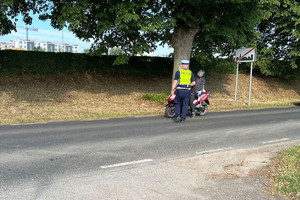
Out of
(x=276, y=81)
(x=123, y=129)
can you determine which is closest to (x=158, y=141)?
(x=123, y=129)

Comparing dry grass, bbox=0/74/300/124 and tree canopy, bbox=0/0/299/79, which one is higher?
tree canopy, bbox=0/0/299/79

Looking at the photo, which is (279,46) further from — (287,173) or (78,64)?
(287,173)

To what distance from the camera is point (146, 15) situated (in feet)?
38.8

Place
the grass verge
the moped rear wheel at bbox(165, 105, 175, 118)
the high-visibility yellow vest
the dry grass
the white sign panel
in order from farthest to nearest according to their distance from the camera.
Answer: the white sign panel < the dry grass < the moped rear wheel at bbox(165, 105, 175, 118) < the high-visibility yellow vest < the grass verge

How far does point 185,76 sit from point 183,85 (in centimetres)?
29

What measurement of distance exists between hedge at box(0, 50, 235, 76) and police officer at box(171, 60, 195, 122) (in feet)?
27.9

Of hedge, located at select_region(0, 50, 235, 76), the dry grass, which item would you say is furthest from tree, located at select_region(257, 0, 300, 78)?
hedge, located at select_region(0, 50, 235, 76)

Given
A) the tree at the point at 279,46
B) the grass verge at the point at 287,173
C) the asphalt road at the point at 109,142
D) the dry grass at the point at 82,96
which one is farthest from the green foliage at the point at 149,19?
the grass verge at the point at 287,173

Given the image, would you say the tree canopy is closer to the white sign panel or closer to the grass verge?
the white sign panel

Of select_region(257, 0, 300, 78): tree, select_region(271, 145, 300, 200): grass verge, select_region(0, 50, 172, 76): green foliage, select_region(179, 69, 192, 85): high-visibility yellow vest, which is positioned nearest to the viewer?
select_region(271, 145, 300, 200): grass verge

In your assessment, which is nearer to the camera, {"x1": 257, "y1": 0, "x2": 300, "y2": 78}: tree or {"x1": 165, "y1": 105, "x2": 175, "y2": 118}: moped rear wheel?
{"x1": 165, "y1": 105, "x2": 175, "y2": 118}: moped rear wheel

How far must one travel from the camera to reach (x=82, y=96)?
1395 centimetres

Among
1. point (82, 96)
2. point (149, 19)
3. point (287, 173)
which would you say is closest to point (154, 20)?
point (149, 19)

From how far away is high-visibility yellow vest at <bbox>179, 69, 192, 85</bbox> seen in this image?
8.84m
